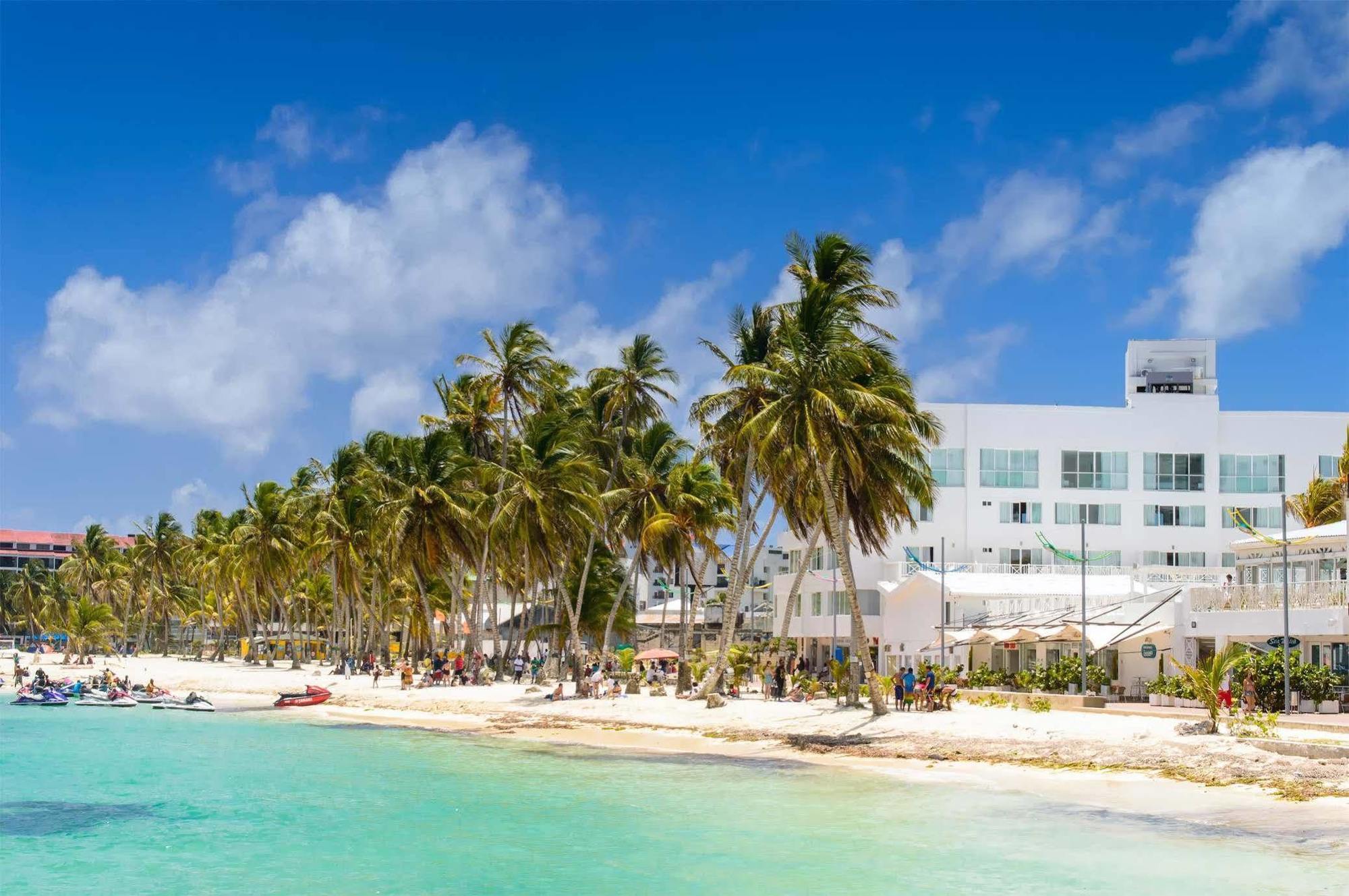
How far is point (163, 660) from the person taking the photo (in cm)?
9381

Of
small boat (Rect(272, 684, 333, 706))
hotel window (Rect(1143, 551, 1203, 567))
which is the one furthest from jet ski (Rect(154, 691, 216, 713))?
hotel window (Rect(1143, 551, 1203, 567))

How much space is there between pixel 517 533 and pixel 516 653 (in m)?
16.1

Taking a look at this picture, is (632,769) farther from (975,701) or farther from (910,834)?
(975,701)

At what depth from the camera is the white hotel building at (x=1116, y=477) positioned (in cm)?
6378

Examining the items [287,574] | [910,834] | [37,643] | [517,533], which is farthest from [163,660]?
[910,834]

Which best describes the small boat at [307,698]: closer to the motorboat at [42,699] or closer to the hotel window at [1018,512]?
the motorboat at [42,699]

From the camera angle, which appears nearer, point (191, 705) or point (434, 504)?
point (191, 705)

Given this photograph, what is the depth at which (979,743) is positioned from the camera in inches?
1188

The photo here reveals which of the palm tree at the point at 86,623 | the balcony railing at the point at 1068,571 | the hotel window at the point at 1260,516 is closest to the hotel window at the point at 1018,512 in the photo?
the balcony railing at the point at 1068,571

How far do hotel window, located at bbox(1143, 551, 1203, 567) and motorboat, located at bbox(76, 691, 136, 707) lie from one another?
4858cm

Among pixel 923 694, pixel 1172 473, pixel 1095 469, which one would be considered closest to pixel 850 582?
pixel 923 694

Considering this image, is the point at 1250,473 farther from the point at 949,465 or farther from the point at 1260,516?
the point at 949,465

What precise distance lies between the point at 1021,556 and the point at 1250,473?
495 inches

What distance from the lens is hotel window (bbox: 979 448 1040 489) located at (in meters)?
64.1
